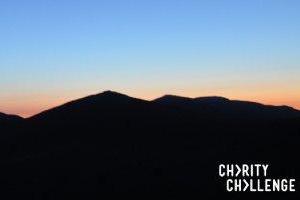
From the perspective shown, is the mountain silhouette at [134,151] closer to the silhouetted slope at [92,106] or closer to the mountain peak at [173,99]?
the silhouetted slope at [92,106]

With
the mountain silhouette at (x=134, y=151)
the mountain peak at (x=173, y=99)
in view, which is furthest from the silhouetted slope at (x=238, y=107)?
the mountain silhouette at (x=134, y=151)

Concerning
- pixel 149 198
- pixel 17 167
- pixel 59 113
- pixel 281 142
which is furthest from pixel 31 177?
pixel 59 113

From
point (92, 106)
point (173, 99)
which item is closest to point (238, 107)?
point (173, 99)

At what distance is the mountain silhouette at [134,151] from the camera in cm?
4059

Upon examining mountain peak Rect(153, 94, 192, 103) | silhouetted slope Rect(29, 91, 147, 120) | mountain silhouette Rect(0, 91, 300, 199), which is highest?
mountain peak Rect(153, 94, 192, 103)

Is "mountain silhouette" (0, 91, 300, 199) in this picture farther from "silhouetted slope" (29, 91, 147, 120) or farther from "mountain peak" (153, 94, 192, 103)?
"mountain peak" (153, 94, 192, 103)

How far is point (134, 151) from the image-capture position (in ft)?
164

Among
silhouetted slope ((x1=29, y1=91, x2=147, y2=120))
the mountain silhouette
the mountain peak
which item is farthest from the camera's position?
the mountain peak

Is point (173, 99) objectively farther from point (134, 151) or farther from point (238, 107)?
point (134, 151)

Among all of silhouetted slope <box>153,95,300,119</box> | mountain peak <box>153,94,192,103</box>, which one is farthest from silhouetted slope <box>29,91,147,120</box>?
mountain peak <box>153,94,192,103</box>

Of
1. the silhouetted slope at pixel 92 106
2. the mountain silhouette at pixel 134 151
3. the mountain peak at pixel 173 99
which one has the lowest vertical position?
the mountain silhouette at pixel 134 151

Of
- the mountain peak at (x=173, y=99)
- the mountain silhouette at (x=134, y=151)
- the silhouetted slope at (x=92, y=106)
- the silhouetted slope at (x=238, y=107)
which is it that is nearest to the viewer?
A: the mountain silhouette at (x=134, y=151)

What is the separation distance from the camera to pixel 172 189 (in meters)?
39.1

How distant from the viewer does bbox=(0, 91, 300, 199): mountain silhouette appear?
133 feet
